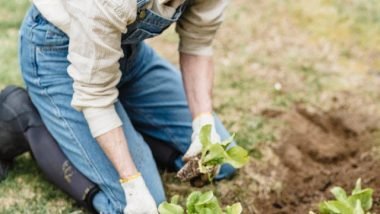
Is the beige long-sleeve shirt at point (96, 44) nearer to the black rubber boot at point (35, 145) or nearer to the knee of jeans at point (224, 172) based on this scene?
the black rubber boot at point (35, 145)

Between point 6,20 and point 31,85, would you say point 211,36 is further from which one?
point 6,20

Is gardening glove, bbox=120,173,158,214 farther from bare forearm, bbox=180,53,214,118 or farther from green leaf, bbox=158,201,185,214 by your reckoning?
bare forearm, bbox=180,53,214,118

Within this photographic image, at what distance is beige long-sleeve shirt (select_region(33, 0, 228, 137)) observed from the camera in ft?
6.22

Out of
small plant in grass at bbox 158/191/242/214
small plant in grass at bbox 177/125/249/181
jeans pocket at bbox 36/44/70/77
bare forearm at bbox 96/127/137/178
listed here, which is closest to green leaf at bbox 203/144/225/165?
small plant in grass at bbox 177/125/249/181

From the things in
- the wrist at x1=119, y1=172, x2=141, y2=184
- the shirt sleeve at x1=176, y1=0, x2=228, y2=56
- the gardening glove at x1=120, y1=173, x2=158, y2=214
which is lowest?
the gardening glove at x1=120, y1=173, x2=158, y2=214

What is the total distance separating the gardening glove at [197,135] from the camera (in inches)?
91.0

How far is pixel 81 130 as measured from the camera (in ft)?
7.54

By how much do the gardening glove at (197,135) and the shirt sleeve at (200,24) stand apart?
0.82ft

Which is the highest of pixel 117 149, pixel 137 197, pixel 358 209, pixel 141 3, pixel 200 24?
pixel 141 3

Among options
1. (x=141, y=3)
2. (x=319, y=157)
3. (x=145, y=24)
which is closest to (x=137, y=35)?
(x=145, y=24)

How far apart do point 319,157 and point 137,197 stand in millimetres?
1029

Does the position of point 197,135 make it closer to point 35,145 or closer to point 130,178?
point 130,178

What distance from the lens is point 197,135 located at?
2359mm

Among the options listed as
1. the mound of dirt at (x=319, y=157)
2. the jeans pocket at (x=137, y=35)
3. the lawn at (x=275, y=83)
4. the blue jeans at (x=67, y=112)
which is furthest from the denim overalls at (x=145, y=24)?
the mound of dirt at (x=319, y=157)
